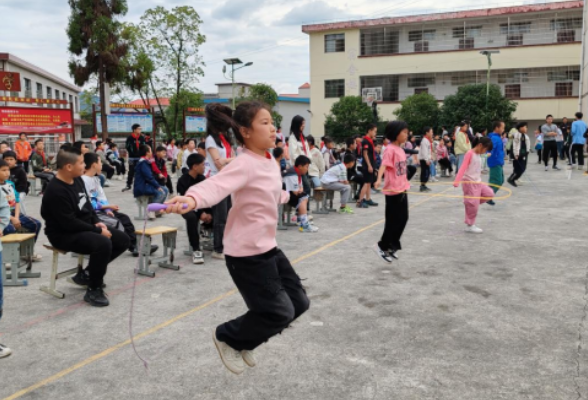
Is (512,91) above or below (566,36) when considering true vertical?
below

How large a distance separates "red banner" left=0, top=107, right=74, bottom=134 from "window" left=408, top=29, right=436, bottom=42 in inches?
1112

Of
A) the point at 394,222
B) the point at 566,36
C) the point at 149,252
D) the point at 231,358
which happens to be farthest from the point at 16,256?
the point at 566,36

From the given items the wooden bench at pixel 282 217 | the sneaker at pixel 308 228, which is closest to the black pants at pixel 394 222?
the sneaker at pixel 308 228

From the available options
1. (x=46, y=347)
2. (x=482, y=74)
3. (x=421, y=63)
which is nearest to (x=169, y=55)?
(x=421, y=63)

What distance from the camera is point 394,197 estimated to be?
22.1ft

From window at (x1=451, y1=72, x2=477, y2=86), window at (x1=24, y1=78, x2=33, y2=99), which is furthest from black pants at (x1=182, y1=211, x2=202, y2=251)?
window at (x1=24, y1=78, x2=33, y2=99)

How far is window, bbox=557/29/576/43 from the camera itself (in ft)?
119

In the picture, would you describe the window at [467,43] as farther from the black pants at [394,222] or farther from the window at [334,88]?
the black pants at [394,222]

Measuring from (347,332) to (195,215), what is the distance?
11.1 ft

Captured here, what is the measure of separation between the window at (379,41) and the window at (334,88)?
118 inches

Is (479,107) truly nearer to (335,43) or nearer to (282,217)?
(335,43)

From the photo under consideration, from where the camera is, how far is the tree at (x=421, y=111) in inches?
1421

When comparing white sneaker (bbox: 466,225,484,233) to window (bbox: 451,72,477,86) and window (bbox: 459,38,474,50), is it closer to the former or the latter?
window (bbox: 451,72,477,86)

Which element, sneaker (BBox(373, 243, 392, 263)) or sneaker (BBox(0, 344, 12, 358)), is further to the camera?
sneaker (BBox(373, 243, 392, 263))
